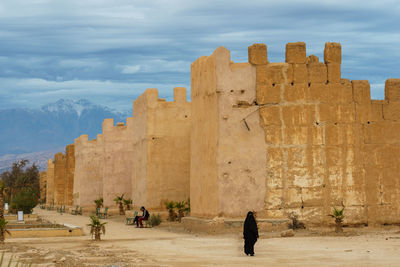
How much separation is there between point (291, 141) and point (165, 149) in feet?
25.4

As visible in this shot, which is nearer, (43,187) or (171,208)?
(171,208)

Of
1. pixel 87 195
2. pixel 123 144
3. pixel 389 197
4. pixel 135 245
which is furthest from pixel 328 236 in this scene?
pixel 87 195

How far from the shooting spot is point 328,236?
15891 mm

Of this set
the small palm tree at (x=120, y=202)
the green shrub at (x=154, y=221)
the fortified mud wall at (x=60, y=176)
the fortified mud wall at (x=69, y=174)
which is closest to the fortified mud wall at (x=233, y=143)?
the green shrub at (x=154, y=221)

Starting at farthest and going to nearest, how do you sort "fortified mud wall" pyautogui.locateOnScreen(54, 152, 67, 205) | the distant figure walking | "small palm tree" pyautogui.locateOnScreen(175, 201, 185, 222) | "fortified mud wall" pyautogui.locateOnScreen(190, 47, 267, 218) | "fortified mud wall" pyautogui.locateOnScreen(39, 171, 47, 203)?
"fortified mud wall" pyautogui.locateOnScreen(39, 171, 47, 203) → "fortified mud wall" pyautogui.locateOnScreen(54, 152, 67, 205) → "small palm tree" pyautogui.locateOnScreen(175, 201, 185, 222) → "fortified mud wall" pyautogui.locateOnScreen(190, 47, 267, 218) → the distant figure walking

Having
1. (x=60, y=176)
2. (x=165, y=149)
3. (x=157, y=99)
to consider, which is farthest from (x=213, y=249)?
(x=60, y=176)

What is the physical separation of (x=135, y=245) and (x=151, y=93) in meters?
10.2

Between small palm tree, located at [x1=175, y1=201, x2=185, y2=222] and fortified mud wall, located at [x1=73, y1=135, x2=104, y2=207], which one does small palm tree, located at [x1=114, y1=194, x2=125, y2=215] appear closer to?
fortified mud wall, located at [x1=73, y1=135, x2=104, y2=207]

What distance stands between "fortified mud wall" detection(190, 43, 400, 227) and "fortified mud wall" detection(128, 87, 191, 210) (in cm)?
605

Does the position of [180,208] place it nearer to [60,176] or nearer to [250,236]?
[250,236]

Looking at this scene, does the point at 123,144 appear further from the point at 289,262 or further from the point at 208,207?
the point at 289,262

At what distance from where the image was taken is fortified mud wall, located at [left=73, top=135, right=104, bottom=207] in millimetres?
37000

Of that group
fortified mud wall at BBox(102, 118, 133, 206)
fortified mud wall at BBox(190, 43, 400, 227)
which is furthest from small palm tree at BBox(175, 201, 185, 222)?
fortified mud wall at BBox(102, 118, 133, 206)

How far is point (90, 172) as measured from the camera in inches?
1470
